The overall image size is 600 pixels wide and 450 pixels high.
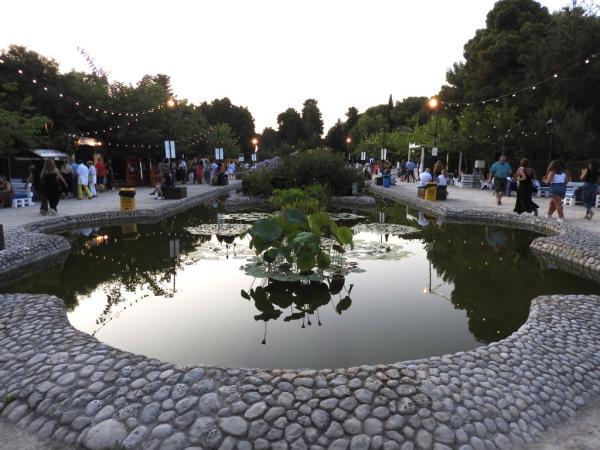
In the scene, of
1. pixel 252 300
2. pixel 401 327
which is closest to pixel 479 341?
pixel 401 327

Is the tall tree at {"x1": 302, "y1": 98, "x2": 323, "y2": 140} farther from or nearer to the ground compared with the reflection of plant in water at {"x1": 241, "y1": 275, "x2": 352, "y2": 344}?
farther from the ground

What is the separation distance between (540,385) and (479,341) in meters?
1.34

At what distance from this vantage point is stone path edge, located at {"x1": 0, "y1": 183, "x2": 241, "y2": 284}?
7277mm

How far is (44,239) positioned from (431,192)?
1265 centimetres

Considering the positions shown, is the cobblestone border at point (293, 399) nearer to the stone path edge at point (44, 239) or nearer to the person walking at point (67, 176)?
the stone path edge at point (44, 239)

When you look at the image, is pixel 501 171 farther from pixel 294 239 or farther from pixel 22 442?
pixel 22 442

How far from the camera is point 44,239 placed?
28.2 feet

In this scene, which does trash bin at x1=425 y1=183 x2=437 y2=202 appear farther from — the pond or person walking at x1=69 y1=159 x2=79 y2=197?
person walking at x1=69 y1=159 x2=79 y2=197

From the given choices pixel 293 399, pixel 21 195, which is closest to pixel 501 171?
pixel 293 399

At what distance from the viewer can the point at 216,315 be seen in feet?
18.6

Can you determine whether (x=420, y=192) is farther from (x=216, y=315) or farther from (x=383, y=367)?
(x=383, y=367)

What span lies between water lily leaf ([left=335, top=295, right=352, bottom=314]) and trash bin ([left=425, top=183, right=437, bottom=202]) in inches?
446

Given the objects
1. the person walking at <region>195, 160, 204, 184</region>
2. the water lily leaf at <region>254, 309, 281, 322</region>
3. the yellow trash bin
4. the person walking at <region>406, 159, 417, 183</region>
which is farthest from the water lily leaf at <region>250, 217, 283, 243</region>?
the person walking at <region>406, 159, 417, 183</region>

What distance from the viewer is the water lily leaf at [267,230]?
21.7 feet
